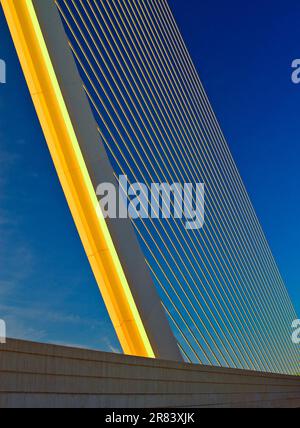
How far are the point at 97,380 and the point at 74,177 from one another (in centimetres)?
198

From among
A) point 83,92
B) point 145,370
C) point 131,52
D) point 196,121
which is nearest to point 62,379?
point 145,370

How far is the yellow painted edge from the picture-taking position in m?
5.09

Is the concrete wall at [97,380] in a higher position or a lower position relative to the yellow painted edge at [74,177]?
lower

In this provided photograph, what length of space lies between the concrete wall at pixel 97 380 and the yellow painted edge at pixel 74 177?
0.51 m

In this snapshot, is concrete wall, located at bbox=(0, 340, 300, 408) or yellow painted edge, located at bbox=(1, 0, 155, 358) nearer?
concrete wall, located at bbox=(0, 340, 300, 408)

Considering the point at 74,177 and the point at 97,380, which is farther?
the point at 74,177

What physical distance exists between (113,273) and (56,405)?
6.08ft

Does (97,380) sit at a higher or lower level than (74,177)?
lower

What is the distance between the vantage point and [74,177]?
5125 millimetres

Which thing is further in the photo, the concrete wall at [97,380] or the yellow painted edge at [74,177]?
the yellow painted edge at [74,177]

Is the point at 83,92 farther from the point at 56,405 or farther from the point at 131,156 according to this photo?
the point at 56,405

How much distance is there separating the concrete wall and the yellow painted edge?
0.51m

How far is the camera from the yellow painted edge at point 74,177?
5.09m

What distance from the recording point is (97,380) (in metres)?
3.82
